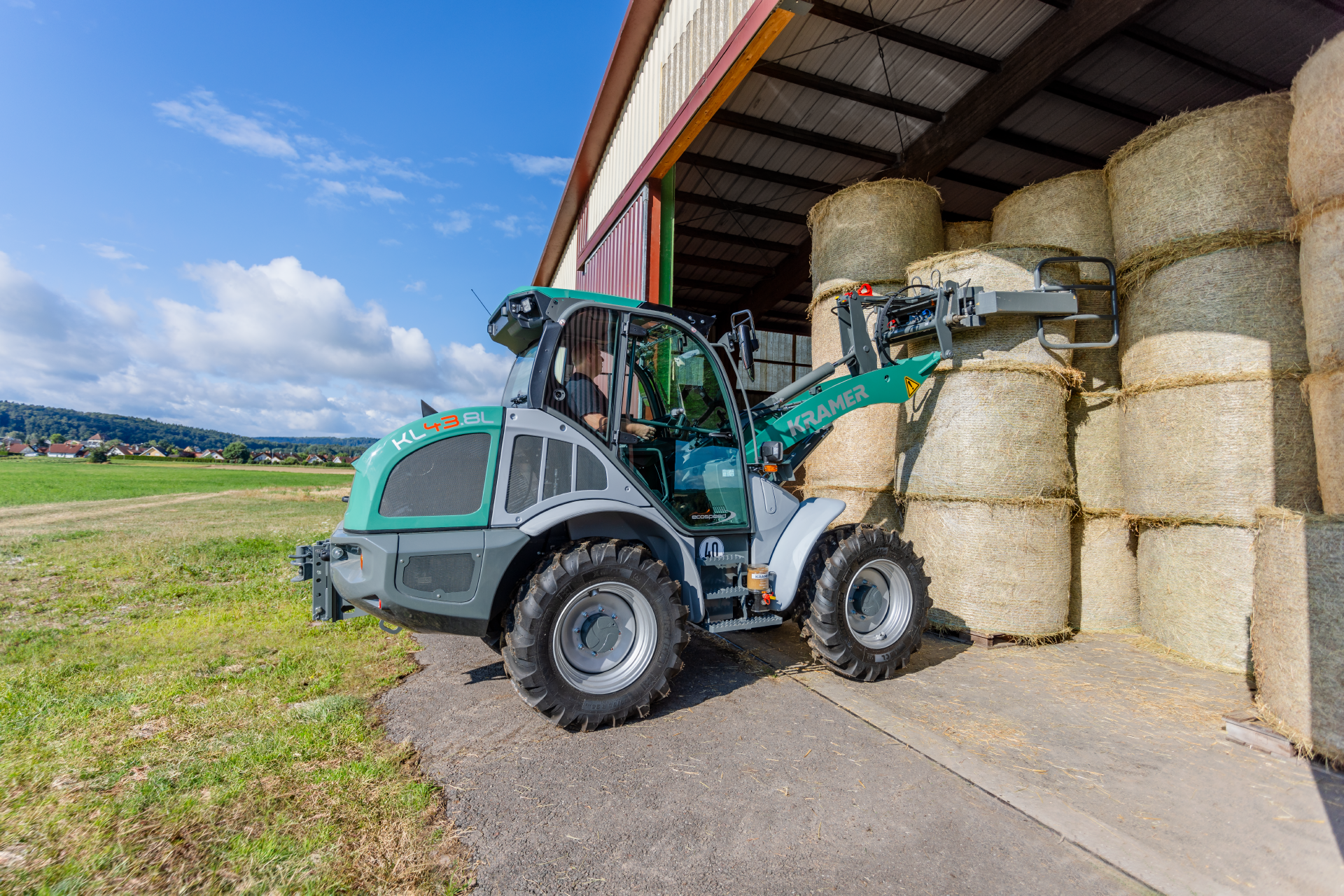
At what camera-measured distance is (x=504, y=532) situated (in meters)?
3.38

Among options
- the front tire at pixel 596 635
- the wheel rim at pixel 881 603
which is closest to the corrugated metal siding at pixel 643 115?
the wheel rim at pixel 881 603

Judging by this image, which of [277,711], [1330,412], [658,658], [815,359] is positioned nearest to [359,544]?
[277,711]

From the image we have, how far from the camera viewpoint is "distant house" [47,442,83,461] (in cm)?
8488

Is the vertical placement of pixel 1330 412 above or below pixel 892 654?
above

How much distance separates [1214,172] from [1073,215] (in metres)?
1.07

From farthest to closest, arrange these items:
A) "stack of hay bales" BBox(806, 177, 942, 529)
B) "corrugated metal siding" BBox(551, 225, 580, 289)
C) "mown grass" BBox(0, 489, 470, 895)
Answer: "corrugated metal siding" BBox(551, 225, 580, 289) → "stack of hay bales" BBox(806, 177, 942, 529) → "mown grass" BBox(0, 489, 470, 895)

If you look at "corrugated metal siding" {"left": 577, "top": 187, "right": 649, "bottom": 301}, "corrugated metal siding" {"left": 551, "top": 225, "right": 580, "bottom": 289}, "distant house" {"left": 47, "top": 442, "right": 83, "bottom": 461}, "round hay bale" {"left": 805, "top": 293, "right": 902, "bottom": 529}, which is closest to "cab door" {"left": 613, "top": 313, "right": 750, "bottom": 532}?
"round hay bale" {"left": 805, "top": 293, "right": 902, "bottom": 529}

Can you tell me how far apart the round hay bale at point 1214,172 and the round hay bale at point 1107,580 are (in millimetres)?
2068

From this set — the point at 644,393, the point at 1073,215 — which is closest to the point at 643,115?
the point at 1073,215

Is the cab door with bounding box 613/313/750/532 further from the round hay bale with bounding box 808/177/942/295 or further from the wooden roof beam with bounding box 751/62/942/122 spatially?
the wooden roof beam with bounding box 751/62/942/122

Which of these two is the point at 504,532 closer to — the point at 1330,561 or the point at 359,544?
the point at 359,544

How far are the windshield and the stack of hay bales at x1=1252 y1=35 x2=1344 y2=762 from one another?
381cm

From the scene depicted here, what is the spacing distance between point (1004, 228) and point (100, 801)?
6806mm

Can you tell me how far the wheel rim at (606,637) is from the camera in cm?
346
